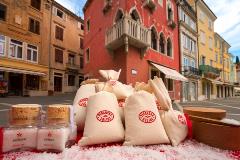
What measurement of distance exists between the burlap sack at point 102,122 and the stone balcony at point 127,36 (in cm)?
659

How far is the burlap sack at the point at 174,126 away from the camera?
1501 mm

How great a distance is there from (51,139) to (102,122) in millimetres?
397

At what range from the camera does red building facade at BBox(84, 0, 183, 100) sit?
28.3ft

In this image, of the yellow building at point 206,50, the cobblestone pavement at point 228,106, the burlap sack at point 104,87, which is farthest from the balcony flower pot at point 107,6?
the yellow building at point 206,50

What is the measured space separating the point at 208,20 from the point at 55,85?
1914 cm

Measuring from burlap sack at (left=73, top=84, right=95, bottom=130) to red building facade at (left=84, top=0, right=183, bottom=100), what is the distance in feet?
20.0

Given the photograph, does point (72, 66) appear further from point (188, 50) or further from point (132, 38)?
point (132, 38)

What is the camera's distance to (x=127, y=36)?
7980mm

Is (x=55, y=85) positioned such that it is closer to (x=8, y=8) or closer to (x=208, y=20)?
(x=8, y=8)

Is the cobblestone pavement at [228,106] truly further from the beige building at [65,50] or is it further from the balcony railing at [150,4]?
the beige building at [65,50]

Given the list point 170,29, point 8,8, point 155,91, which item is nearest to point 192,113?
point 155,91

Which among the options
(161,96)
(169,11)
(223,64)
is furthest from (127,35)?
(223,64)

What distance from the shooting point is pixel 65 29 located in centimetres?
1867

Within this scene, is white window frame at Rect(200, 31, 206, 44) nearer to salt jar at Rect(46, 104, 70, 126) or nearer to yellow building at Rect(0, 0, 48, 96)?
yellow building at Rect(0, 0, 48, 96)
